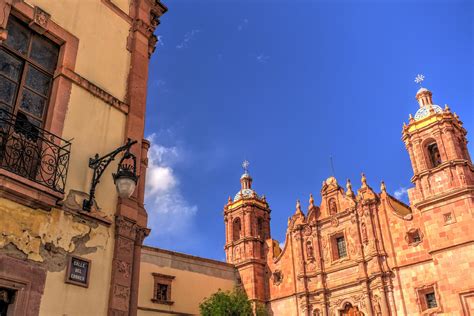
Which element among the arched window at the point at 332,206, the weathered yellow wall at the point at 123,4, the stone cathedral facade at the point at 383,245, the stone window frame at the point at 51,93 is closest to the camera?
the stone window frame at the point at 51,93

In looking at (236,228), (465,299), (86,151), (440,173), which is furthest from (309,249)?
(86,151)

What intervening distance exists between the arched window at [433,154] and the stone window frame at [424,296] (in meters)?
6.36

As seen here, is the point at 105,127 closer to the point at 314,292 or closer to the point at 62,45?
the point at 62,45

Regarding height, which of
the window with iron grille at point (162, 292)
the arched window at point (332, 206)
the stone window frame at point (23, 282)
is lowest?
the stone window frame at point (23, 282)

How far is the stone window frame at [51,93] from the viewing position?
6186mm

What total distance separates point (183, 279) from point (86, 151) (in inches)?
858

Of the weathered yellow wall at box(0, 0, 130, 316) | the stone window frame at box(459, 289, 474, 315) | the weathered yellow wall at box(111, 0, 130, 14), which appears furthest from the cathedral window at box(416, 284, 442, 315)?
the weathered yellow wall at box(111, 0, 130, 14)

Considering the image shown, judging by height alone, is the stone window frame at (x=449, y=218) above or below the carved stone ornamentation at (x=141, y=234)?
above

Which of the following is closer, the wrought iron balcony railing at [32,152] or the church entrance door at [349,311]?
the wrought iron balcony railing at [32,152]

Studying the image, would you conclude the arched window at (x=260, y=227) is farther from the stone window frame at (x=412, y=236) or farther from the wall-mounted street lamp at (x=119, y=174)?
the wall-mounted street lamp at (x=119, y=174)

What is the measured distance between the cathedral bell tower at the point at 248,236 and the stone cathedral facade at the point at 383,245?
72mm

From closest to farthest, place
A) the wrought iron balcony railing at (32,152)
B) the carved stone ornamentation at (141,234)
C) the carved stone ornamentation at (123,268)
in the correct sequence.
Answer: the wrought iron balcony railing at (32,152), the carved stone ornamentation at (123,268), the carved stone ornamentation at (141,234)

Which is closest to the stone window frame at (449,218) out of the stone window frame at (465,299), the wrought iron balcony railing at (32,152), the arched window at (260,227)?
the stone window frame at (465,299)

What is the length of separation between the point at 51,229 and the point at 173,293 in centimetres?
2167
